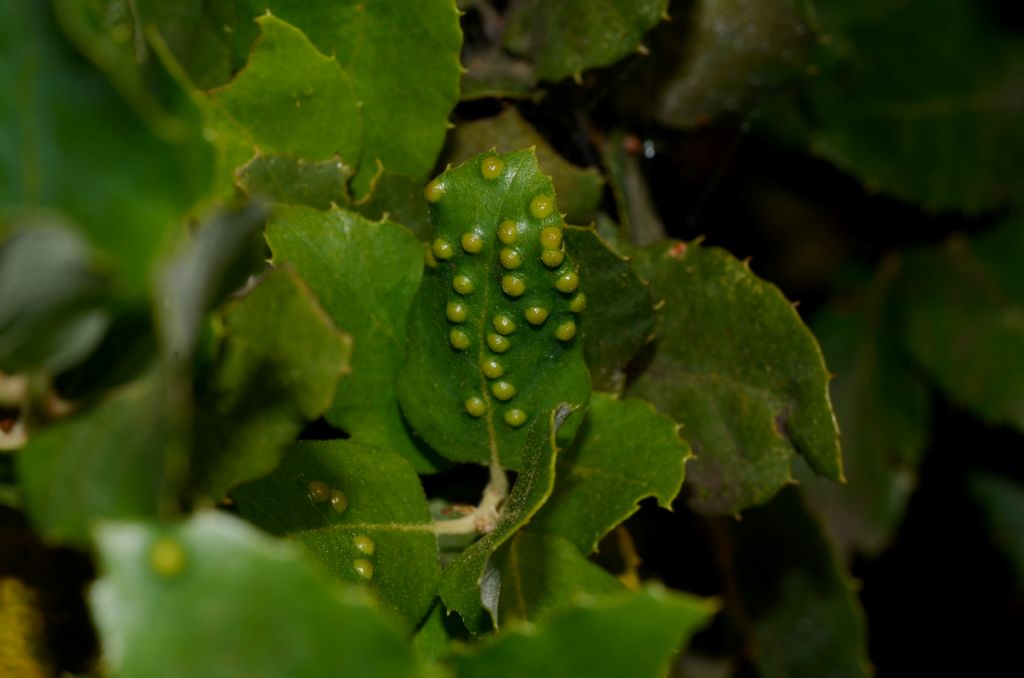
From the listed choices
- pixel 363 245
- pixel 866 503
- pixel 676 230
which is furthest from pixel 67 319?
pixel 866 503

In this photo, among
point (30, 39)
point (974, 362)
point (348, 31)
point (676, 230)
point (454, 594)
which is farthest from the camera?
point (974, 362)

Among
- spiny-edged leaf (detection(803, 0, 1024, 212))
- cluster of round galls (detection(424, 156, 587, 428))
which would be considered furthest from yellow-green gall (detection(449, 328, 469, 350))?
spiny-edged leaf (detection(803, 0, 1024, 212))

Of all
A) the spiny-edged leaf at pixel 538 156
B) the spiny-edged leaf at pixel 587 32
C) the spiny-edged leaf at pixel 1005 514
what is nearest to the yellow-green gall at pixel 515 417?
the spiny-edged leaf at pixel 538 156

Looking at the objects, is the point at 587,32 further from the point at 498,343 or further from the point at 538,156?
the point at 498,343

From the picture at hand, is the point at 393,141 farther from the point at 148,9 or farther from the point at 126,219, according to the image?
the point at 126,219

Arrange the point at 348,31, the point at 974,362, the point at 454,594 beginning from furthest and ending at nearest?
the point at 974,362 → the point at 348,31 → the point at 454,594

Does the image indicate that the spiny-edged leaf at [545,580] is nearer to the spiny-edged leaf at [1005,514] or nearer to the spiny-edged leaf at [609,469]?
the spiny-edged leaf at [609,469]
